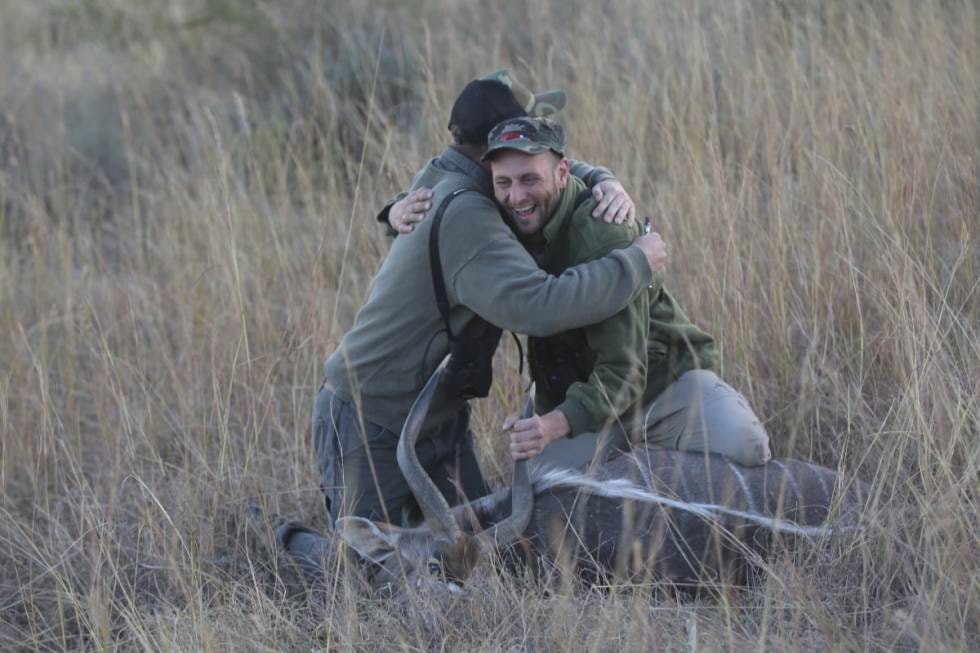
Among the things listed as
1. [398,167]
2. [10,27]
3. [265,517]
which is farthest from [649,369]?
[10,27]

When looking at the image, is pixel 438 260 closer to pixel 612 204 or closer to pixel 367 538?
pixel 612 204

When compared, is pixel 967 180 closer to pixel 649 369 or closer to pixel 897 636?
pixel 649 369

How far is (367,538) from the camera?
4137 millimetres

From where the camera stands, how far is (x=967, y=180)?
211 inches

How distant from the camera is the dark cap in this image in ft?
13.8

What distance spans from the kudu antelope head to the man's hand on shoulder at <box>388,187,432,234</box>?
1.60ft

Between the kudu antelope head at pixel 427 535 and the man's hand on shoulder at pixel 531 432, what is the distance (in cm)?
6

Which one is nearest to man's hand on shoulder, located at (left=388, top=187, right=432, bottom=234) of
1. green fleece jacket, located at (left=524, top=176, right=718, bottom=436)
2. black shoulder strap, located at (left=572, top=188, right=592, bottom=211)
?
green fleece jacket, located at (left=524, top=176, right=718, bottom=436)

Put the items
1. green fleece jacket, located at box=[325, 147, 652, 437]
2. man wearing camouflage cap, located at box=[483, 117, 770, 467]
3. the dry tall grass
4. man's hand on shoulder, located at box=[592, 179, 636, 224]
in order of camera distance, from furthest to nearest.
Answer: man's hand on shoulder, located at box=[592, 179, 636, 224]
man wearing camouflage cap, located at box=[483, 117, 770, 467]
green fleece jacket, located at box=[325, 147, 652, 437]
the dry tall grass

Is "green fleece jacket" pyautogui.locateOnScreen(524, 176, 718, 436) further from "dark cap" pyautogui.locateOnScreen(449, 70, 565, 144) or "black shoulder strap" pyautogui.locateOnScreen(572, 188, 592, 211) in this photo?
"dark cap" pyautogui.locateOnScreen(449, 70, 565, 144)

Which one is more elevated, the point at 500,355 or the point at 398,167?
the point at 398,167

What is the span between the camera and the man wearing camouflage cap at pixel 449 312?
156 inches

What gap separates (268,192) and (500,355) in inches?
118

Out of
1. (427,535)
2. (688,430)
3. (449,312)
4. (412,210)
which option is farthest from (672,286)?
(427,535)
